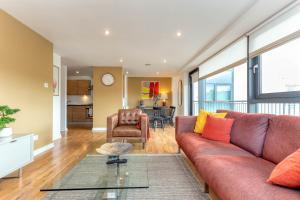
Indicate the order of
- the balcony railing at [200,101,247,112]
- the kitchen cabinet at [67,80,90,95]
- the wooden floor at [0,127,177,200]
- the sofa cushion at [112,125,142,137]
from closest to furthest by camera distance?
1. the wooden floor at [0,127,177,200]
2. the sofa cushion at [112,125,142,137]
3. the balcony railing at [200,101,247,112]
4. the kitchen cabinet at [67,80,90,95]

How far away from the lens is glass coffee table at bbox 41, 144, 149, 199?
5.61 feet

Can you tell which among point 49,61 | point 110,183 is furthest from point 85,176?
point 49,61

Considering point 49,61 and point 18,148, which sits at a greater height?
point 49,61

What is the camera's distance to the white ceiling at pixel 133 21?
103 inches

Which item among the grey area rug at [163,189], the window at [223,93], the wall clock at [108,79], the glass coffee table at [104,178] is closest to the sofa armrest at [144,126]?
the grey area rug at [163,189]

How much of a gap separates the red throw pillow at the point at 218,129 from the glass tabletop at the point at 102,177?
1146mm

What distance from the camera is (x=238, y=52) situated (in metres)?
3.85

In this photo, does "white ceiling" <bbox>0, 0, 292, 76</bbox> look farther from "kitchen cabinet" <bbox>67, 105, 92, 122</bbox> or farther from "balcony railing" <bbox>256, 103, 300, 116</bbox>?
"kitchen cabinet" <bbox>67, 105, 92, 122</bbox>

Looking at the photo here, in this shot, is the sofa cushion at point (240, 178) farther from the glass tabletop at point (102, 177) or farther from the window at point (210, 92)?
the window at point (210, 92)

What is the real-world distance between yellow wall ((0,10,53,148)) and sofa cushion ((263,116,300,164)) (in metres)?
3.43

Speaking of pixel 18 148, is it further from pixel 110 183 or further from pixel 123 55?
pixel 123 55

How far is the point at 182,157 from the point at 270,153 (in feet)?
5.88

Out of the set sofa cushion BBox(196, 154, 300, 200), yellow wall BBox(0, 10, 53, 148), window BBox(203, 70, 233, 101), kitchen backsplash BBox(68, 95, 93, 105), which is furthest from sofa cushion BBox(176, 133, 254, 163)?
kitchen backsplash BBox(68, 95, 93, 105)

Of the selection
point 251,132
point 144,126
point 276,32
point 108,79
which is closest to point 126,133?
point 144,126
